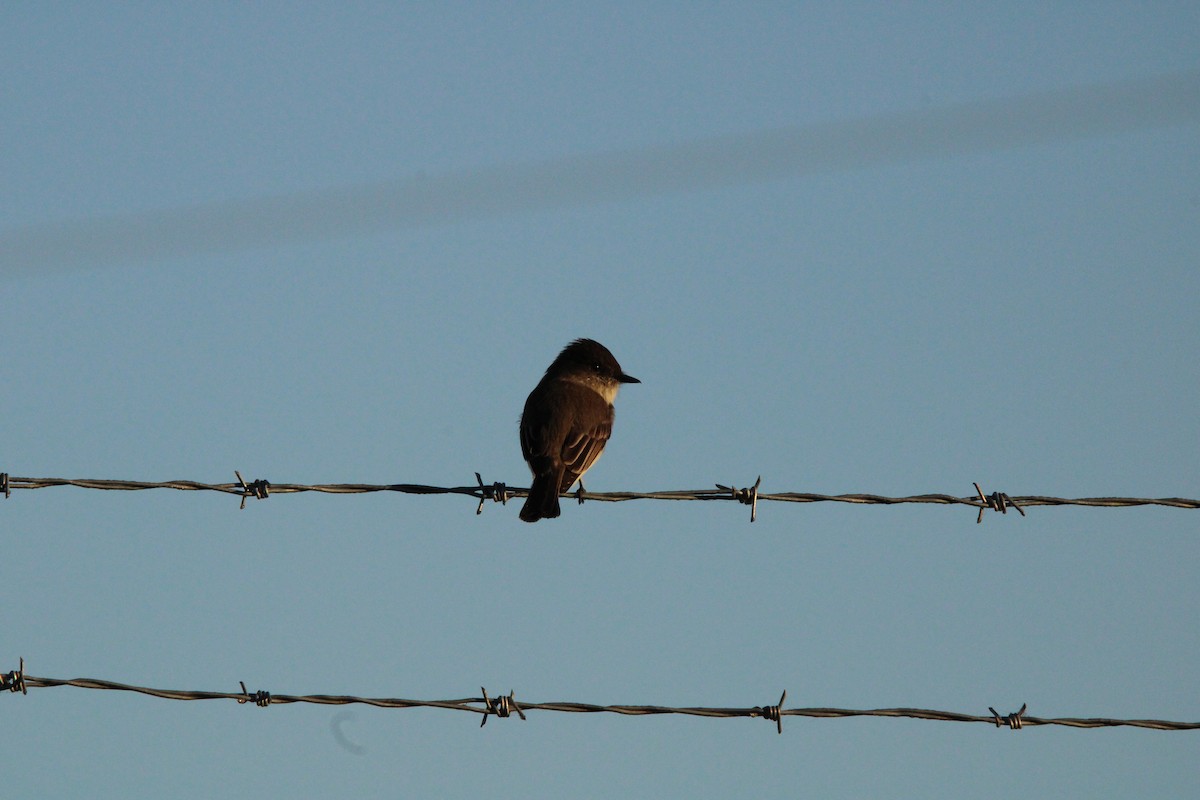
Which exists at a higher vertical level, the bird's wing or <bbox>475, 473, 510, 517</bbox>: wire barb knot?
the bird's wing

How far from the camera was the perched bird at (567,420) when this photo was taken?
10.1 meters

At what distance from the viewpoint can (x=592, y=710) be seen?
6.47 meters

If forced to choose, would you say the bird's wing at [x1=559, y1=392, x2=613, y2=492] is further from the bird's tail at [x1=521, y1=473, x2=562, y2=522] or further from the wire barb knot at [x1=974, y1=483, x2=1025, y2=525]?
the wire barb knot at [x1=974, y1=483, x2=1025, y2=525]

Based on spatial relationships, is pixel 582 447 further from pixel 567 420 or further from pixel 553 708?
pixel 553 708

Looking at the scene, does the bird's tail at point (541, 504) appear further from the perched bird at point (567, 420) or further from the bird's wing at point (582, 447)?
the bird's wing at point (582, 447)

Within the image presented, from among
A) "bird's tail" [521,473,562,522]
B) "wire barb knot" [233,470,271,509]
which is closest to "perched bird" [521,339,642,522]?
"bird's tail" [521,473,562,522]

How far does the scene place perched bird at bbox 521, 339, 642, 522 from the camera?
398 inches

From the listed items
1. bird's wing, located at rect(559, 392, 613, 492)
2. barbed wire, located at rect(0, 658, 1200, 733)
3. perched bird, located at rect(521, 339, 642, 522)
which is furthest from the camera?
bird's wing, located at rect(559, 392, 613, 492)

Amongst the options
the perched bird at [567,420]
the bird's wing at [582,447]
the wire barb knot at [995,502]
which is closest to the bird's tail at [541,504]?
the perched bird at [567,420]

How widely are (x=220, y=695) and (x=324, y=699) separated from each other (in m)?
0.44

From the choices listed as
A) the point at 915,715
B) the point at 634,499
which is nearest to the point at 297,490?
the point at 634,499

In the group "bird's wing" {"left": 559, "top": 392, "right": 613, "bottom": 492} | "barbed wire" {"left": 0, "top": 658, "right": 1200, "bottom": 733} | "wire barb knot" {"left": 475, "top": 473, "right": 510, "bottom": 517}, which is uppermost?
"bird's wing" {"left": 559, "top": 392, "right": 613, "bottom": 492}

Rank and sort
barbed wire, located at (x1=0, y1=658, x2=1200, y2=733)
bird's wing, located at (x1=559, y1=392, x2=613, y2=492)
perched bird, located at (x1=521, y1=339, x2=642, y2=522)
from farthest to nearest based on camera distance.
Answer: bird's wing, located at (x1=559, y1=392, x2=613, y2=492), perched bird, located at (x1=521, y1=339, x2=642, y2=522), barbed wire, located at (x1=0, y1=658, x2=1200, y2=733)

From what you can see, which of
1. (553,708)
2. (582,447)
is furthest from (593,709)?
(582,447)
